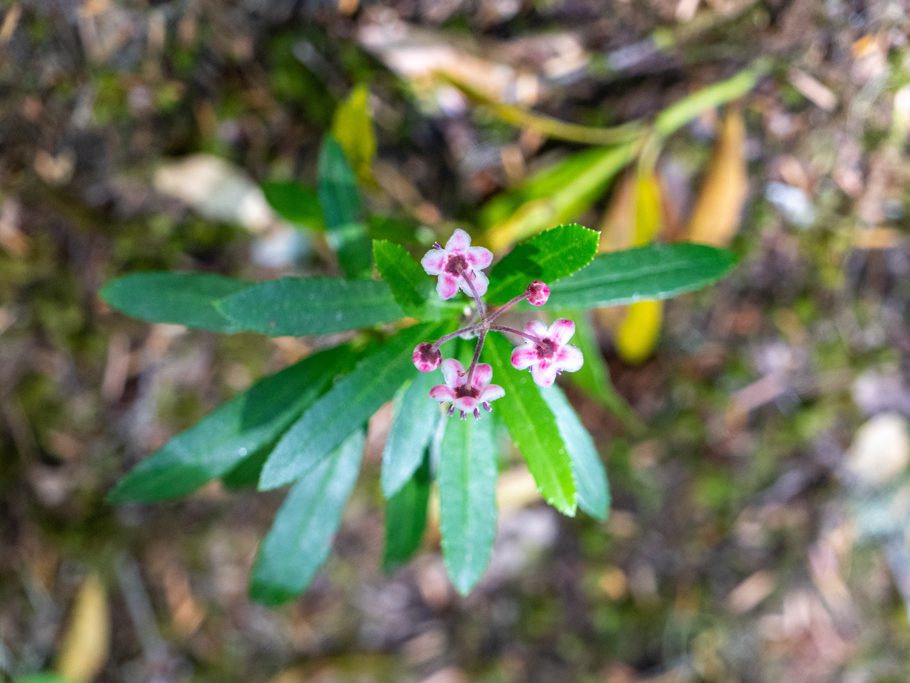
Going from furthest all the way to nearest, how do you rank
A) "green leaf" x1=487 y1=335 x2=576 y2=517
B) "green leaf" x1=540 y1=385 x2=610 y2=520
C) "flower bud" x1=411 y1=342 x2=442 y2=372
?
1. "green leaf" x1=540 y1=385 x2=610 y2=520
2. "green leaf" x1=487 y1=335 x2=576 y2=517
3. "flower bud" x1=411 y1=342 x2=442 y2=372

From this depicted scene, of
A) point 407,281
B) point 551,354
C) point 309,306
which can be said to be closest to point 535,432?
point 551,354

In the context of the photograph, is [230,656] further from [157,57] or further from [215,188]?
[157,57]

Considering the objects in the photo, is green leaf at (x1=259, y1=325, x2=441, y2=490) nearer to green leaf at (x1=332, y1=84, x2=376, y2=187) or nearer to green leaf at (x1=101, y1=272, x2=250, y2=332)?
green leaf at (x1=101, y1=272, x2=250, y2=332)

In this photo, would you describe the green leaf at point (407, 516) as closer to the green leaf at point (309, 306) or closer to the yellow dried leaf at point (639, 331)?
the green leaf at point (309, 306)

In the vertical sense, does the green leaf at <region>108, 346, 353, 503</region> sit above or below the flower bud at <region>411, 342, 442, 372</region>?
above

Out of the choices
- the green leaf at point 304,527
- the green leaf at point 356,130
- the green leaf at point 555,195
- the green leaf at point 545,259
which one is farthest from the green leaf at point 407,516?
the green leaf at point 356,130

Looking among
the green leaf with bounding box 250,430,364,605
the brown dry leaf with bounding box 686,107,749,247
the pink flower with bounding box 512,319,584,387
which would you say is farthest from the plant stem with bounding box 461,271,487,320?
the brown dry leaf with bounding box 686,107,749,247
